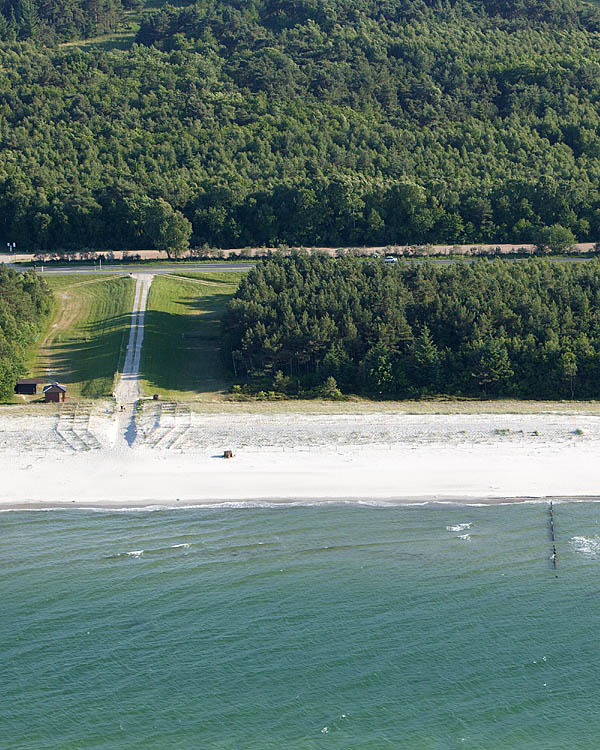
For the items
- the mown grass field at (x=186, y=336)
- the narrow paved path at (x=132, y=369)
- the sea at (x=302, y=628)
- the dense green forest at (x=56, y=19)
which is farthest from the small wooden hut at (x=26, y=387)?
the dense green forest at (x=56, y=19)

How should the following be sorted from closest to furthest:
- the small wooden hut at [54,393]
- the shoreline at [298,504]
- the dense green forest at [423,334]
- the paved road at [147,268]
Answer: the shoreline at [298,504] → the small wooden hut at [54,393] → the dense green forest at [423,334] → the paved road at [147,268]

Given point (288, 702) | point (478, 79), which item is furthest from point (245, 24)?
point (288, 702)

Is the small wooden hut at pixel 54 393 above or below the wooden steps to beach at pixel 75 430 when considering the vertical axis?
above

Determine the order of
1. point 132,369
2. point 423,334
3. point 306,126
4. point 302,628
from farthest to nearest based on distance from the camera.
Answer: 1. point 306,126
2. point 132,369
3. point 423,334
4. point 302,628

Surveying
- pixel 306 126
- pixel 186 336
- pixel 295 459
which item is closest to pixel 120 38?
pixel 306 126

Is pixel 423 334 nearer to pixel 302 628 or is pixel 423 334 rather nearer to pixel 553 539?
pixel 553 539

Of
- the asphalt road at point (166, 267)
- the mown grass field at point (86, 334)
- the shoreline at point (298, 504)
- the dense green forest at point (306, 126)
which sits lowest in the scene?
the shoreline at point (298, 504)

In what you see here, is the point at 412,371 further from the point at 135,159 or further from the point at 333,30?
the point at 333,30

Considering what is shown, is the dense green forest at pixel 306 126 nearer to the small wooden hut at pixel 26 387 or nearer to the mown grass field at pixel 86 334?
the mown grass field at pixel 86 334
